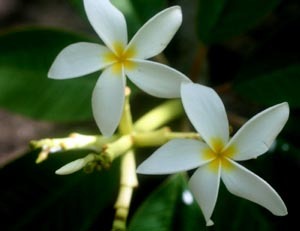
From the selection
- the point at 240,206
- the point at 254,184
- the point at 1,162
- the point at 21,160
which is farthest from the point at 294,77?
the point at 1,162

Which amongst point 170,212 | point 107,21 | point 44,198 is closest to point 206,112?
point 107,21

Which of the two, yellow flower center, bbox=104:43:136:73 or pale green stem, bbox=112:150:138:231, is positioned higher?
yellow flower center, bbox=104:43:136:73

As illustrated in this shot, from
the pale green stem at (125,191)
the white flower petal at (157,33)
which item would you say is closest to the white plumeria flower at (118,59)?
the white flower petal at (157,33)

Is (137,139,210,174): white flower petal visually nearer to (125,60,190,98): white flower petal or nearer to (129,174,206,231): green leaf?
(125,60,190,98): white flower petal

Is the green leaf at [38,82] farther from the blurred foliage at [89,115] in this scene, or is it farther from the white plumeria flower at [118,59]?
the white plumeria flower at [118,59]

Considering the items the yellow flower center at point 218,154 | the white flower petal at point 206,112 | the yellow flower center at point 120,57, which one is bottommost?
the yellow flower center at point 218,154

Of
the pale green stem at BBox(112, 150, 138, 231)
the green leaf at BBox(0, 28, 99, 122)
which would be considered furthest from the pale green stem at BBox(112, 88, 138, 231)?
the green leaf at BBox(0, 28, 99, 122)
